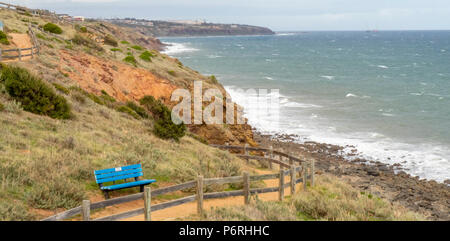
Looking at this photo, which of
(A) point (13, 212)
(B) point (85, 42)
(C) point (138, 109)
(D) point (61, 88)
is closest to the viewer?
(A) point (13, 212)

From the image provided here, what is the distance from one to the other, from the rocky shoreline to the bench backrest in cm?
1248

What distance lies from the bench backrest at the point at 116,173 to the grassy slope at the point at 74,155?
0.49 m

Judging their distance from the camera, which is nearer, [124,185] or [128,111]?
[124,185]

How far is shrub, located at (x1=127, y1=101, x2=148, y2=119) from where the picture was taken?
2166 cm

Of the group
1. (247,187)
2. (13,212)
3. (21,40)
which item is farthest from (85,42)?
(13,212)

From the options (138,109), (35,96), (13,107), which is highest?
(35,96)

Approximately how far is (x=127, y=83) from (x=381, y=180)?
17311 mm

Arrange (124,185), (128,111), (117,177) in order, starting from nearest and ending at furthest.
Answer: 1. (124,185)
2. (117,177)
3. (128,111)

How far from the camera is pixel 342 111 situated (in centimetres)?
4450

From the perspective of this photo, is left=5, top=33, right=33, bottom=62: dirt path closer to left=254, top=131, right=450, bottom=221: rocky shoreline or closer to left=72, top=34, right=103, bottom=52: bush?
left=72, top=34, right=103, bottom=52: bush

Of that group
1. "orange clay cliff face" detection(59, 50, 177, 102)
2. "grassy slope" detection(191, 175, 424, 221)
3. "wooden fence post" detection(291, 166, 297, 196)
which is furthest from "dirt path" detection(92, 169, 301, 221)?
"orange clay cliff face" detection(59, 50, 177, 102)

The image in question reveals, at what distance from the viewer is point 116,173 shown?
1018cm

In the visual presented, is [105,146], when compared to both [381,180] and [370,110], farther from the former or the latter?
[370,110]
